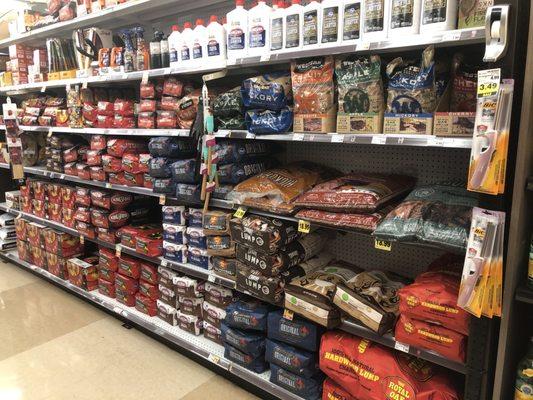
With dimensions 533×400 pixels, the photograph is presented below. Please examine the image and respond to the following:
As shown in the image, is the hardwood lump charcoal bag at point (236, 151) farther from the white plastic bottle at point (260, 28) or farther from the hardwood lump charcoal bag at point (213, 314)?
the hardwood lump charcoal bag at point (213, 314)

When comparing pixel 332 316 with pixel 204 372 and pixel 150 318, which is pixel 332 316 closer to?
pixel 204 372

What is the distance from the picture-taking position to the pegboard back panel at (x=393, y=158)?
2.06 metres

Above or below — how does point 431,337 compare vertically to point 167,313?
above

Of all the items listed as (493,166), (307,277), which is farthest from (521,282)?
(307,277)

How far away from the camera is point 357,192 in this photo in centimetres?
191

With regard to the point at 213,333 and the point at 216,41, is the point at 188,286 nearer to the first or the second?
the point at 213,333

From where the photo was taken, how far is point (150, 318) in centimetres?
305

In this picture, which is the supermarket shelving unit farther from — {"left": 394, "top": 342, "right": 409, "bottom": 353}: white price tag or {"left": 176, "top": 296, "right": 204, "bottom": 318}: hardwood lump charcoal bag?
{"left": 176, "top": 296, "right": 204, "bottom": 318}: hardwood lump charcoal bag

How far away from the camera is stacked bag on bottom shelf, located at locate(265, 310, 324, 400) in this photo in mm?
2088

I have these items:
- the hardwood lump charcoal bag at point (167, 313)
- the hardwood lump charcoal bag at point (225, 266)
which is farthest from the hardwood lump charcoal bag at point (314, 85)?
the hardwood lump charcoal bag at point (167, 313)

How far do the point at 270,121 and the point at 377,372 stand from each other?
4.18 ft

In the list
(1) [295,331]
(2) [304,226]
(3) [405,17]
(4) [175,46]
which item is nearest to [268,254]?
(2) [304,226]

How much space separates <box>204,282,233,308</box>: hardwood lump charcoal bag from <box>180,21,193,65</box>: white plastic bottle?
1384 millimetres

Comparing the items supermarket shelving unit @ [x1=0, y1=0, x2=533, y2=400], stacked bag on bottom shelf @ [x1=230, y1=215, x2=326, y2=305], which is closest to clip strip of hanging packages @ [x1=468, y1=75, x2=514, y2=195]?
supermarket shelving unit @ [x1=0, y1=0, x2=533, y2=400]
